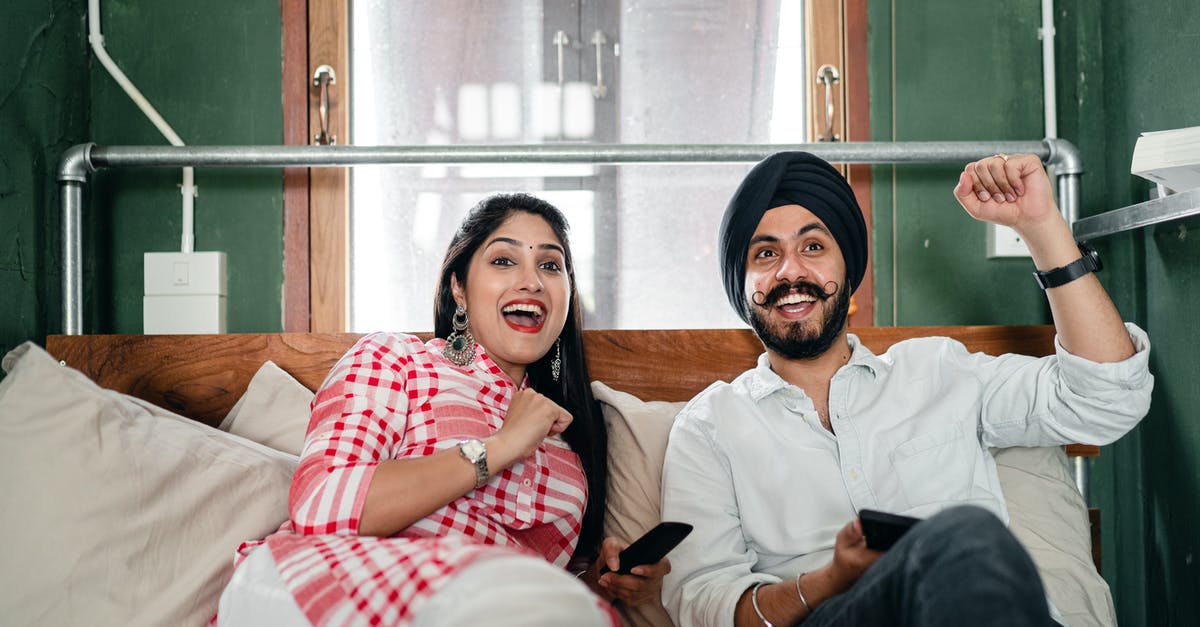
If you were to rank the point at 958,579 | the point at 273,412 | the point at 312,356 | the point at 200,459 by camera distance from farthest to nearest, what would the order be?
the point at 312,356, the point at 273,412, the point at 200,459, the point at 958,579

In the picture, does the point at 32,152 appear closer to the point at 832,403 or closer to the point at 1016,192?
the point at 832,403

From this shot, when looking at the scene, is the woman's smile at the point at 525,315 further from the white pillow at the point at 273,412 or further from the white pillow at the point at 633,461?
the white pillow at the point at 273,412

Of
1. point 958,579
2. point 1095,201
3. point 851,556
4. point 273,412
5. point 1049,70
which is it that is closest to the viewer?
point 958,579

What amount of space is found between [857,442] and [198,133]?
1.63 m

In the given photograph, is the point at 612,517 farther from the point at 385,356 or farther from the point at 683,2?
the point at 683,2

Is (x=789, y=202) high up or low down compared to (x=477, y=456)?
up

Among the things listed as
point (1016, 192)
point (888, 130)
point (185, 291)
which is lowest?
point (185, 291)

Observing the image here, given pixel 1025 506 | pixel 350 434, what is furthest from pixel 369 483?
pixel 1025 506

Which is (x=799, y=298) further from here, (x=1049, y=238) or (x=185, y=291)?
(x=185, y=291)

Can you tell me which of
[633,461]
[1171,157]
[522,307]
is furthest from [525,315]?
[1171,157]

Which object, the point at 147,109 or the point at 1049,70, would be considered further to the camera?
the point at 1049,70

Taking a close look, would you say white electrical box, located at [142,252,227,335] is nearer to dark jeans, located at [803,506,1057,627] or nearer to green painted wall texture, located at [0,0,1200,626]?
green painted wall texture, located at [0,0,1200,626]

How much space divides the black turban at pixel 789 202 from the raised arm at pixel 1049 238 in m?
0.19

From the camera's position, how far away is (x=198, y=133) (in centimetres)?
204
